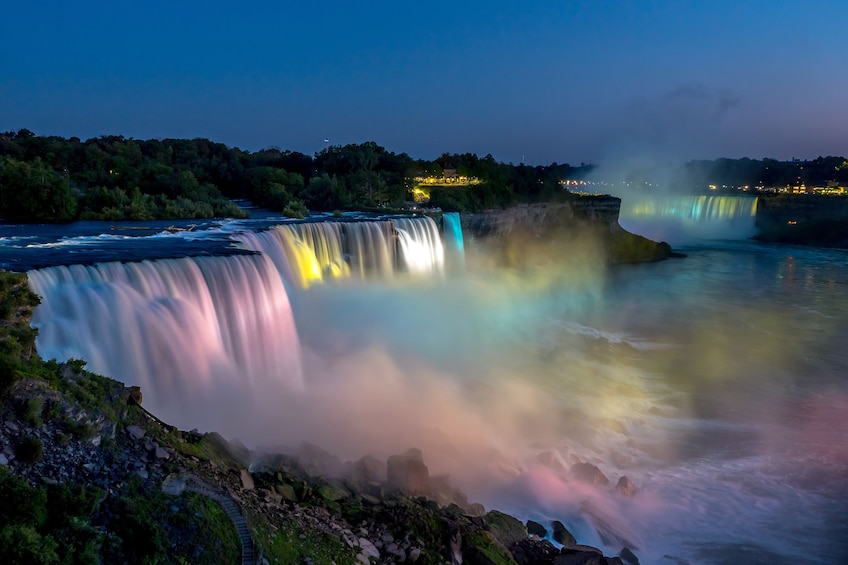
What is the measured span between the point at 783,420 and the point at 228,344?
15351mm

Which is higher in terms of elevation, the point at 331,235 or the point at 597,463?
the point at 331,235

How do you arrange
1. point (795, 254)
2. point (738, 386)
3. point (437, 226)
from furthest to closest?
1. point (795, 254)
2. point (437, 226)
3. point (738, 386)

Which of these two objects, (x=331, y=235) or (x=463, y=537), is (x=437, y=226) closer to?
(x=331, y=235)

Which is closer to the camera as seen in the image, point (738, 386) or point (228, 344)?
point (228, 344)

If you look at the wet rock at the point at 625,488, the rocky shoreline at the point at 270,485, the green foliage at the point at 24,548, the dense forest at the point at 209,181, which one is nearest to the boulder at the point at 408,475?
the rocky shoreline at the point at 270,485

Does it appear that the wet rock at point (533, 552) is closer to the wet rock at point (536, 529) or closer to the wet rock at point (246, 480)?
the wet rock at point (536, 529)

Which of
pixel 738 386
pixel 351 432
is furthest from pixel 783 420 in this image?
pixel 351 432

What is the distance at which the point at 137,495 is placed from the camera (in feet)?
20.5

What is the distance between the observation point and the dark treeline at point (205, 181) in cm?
2652

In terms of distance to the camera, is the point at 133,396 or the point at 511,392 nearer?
the point at 133,396

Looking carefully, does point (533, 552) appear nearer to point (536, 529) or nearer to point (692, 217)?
point (536, 529)

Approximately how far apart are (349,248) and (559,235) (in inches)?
1169

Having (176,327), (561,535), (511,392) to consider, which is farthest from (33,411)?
(511,392)

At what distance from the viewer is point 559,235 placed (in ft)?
169
